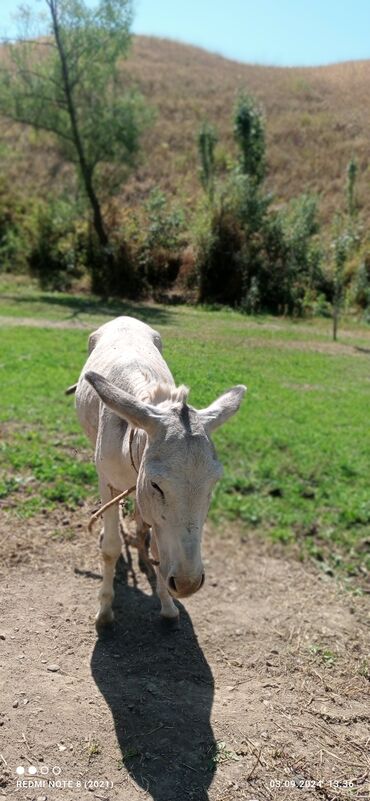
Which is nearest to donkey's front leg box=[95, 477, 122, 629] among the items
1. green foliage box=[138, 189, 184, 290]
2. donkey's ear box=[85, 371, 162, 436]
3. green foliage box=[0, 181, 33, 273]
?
donkey's ear box=[85, 371, 162, 436]

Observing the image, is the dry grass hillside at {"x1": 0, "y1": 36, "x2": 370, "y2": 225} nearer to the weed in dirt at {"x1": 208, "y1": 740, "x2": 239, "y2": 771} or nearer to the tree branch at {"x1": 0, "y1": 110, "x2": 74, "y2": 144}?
the tree branch at {"x1": 0, "y1": 110, "x2": 74, "y2": 144}

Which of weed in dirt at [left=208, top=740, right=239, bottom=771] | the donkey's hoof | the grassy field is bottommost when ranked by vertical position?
weed in dirt at [left=208, top=740, right=239, bottom=771]

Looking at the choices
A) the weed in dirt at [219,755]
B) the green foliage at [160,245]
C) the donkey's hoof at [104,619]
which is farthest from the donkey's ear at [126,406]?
the green foliage at [160,245]

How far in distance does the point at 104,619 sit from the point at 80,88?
2645cm

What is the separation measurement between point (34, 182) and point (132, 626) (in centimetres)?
4006

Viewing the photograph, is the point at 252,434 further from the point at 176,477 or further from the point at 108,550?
the point at 176,477

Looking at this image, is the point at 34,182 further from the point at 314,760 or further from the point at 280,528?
the point at 314,760

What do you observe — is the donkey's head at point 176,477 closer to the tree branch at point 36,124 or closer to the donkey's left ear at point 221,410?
the donkey's left ear at point 221,410

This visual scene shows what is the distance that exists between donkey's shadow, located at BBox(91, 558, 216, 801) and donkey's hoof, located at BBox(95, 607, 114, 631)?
0.29 ft

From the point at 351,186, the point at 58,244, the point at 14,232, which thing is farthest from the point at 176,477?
the point at 351,186

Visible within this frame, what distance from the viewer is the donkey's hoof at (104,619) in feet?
16.8

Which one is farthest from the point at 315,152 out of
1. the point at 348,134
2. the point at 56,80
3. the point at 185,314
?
the point at 185,314

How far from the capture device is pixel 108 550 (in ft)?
16.5

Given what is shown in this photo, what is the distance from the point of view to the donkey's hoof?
16.8 ft
